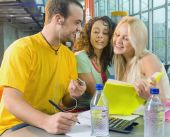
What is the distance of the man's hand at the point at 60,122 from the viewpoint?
4.36ft

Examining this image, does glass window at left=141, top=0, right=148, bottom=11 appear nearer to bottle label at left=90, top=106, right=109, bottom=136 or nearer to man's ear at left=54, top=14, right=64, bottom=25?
man's ear at left=54, top=14, right=64, bottom=25

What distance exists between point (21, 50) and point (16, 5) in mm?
5824

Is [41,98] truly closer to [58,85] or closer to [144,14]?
[58,85]

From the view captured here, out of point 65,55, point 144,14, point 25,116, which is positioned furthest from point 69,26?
point 144,14

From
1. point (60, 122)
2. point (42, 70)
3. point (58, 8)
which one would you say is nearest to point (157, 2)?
point (58, 8)

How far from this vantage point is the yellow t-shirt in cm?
158

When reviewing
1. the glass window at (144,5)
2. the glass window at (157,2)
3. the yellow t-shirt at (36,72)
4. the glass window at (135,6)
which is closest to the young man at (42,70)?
the yellow t-shirt at (36,72)

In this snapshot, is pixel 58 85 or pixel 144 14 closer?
pixel 58 85

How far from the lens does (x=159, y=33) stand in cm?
697

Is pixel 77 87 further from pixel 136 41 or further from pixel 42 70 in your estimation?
pixel 136 41

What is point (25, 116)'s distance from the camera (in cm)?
144

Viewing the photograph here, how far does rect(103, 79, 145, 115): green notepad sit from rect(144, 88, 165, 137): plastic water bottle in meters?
0.16

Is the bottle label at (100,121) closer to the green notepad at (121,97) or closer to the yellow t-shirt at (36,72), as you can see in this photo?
the green notepad at (121,97)

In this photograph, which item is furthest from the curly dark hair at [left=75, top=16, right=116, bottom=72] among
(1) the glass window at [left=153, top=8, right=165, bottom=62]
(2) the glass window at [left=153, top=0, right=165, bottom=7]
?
(2) the glass window at [left=153, top=0, right=165, bottom=7]
